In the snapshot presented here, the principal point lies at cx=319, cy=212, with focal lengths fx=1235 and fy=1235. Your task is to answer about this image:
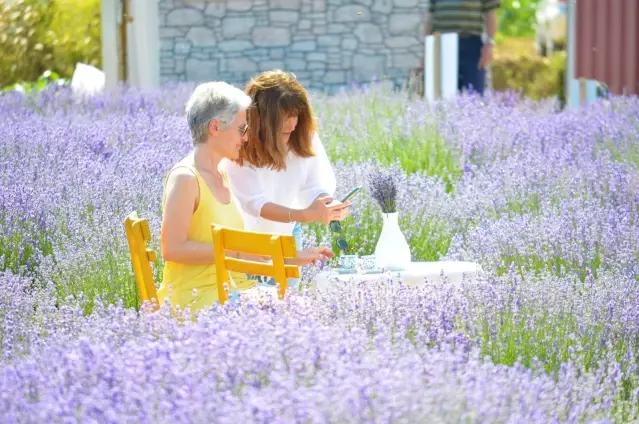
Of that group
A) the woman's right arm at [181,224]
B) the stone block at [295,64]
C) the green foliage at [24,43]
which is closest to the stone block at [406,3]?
the stone block at [295,64]

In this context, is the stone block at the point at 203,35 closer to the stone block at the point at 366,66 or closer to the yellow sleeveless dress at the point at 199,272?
the stone block at the point at 366,66

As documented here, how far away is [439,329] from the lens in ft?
11.8

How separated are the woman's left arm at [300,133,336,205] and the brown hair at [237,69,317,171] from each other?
7.1 inches

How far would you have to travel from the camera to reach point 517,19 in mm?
42344

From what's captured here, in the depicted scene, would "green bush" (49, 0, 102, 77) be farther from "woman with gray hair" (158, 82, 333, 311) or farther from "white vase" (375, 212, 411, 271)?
"woman with gray hair" (158, 82, 333, 311)

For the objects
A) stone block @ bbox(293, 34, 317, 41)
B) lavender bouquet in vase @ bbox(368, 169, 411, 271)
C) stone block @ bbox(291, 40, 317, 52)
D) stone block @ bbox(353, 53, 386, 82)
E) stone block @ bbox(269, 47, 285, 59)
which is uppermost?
stone block @ bbox(293, 34, 317, 41)

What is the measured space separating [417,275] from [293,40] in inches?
410

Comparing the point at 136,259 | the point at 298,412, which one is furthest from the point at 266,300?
the point at 298,412

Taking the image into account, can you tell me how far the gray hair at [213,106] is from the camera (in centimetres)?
416

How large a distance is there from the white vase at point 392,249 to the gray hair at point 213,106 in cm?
73

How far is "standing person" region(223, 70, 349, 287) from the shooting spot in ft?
15.1

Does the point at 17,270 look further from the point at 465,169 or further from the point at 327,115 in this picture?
the point at 327,115

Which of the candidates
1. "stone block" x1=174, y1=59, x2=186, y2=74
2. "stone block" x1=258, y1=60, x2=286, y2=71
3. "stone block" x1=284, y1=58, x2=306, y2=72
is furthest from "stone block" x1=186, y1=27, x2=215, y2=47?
"stone block" x1=284, y1=58, x2=306, y2=72

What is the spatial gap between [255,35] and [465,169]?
24.6ft
